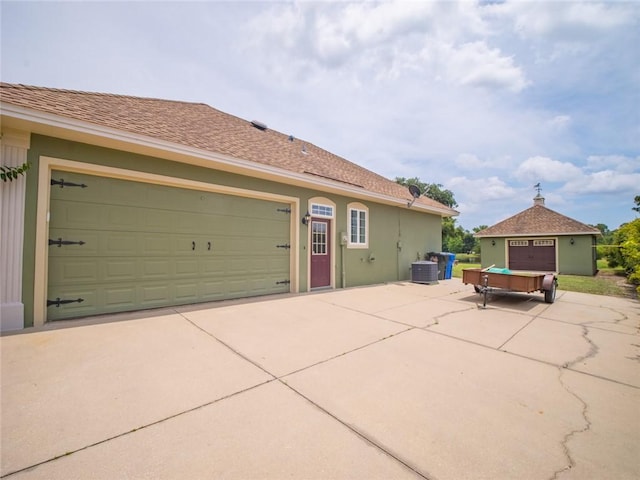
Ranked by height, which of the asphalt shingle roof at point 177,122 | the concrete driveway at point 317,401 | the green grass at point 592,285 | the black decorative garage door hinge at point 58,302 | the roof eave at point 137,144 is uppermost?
the asphalt shingle roof at point 177,122

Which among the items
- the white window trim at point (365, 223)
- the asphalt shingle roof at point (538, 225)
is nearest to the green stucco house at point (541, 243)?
the asphalt shingle roof at point (538, 225)

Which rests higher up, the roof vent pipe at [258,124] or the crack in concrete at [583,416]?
the roof vent pipe at [258,124]

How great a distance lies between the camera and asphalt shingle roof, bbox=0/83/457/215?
4.32 metres

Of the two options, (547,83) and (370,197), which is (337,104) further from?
(547,83)

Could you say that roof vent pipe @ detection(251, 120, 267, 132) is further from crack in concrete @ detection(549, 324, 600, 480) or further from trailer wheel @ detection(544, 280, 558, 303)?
crack in concrete @ detection(549, 324, 600, 480)

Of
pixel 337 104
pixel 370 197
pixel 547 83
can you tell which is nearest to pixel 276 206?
pixel 370 197

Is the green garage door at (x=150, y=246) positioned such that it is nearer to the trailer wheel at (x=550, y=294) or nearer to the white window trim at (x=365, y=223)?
the white window trim at (x=365, y=223)

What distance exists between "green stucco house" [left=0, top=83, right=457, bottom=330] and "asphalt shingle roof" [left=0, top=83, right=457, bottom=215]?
0.05m

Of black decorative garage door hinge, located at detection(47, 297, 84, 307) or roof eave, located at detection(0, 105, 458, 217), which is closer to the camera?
roof eave, located at detection(0, 105, 458, 217)

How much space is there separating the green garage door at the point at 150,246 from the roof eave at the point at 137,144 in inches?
25.3

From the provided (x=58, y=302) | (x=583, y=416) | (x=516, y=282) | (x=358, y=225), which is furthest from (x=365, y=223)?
(x=58, y=302)

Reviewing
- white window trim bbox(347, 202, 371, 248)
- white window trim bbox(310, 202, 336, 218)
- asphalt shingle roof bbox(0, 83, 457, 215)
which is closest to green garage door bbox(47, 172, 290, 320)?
asphalt shingle roof bbox(0, 83, 457, 215)

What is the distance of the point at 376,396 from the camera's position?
7.71 ft

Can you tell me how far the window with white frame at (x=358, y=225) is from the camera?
8.83 meters
